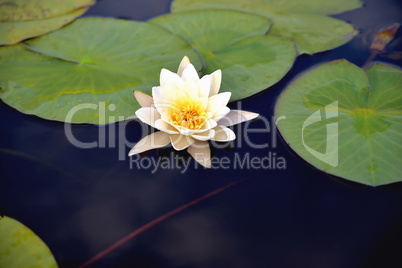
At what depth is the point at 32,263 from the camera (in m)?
1.87

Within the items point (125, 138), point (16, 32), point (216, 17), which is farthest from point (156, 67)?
point (16, 32)

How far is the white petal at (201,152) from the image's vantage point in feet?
7.62

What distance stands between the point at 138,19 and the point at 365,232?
3319 mm

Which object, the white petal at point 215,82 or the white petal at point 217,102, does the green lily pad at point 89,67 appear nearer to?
the white petal at point 215,82

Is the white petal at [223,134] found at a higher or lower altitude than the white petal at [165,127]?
lower

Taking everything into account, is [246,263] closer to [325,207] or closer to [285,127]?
[325,207]

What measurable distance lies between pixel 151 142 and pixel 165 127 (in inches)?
8.1

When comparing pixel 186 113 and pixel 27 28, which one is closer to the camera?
pixel 186 113

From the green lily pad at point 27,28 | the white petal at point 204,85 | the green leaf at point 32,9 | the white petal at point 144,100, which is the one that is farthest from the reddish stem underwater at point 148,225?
the green leaf at point 32,9

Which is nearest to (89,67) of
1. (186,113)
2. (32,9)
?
(186,113)

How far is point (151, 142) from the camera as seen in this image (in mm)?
2445

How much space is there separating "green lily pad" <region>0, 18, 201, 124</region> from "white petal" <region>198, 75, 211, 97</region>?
0.55 metres

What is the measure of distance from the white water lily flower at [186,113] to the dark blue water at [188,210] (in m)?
0.17

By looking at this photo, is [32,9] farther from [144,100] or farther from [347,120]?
[347,120]
